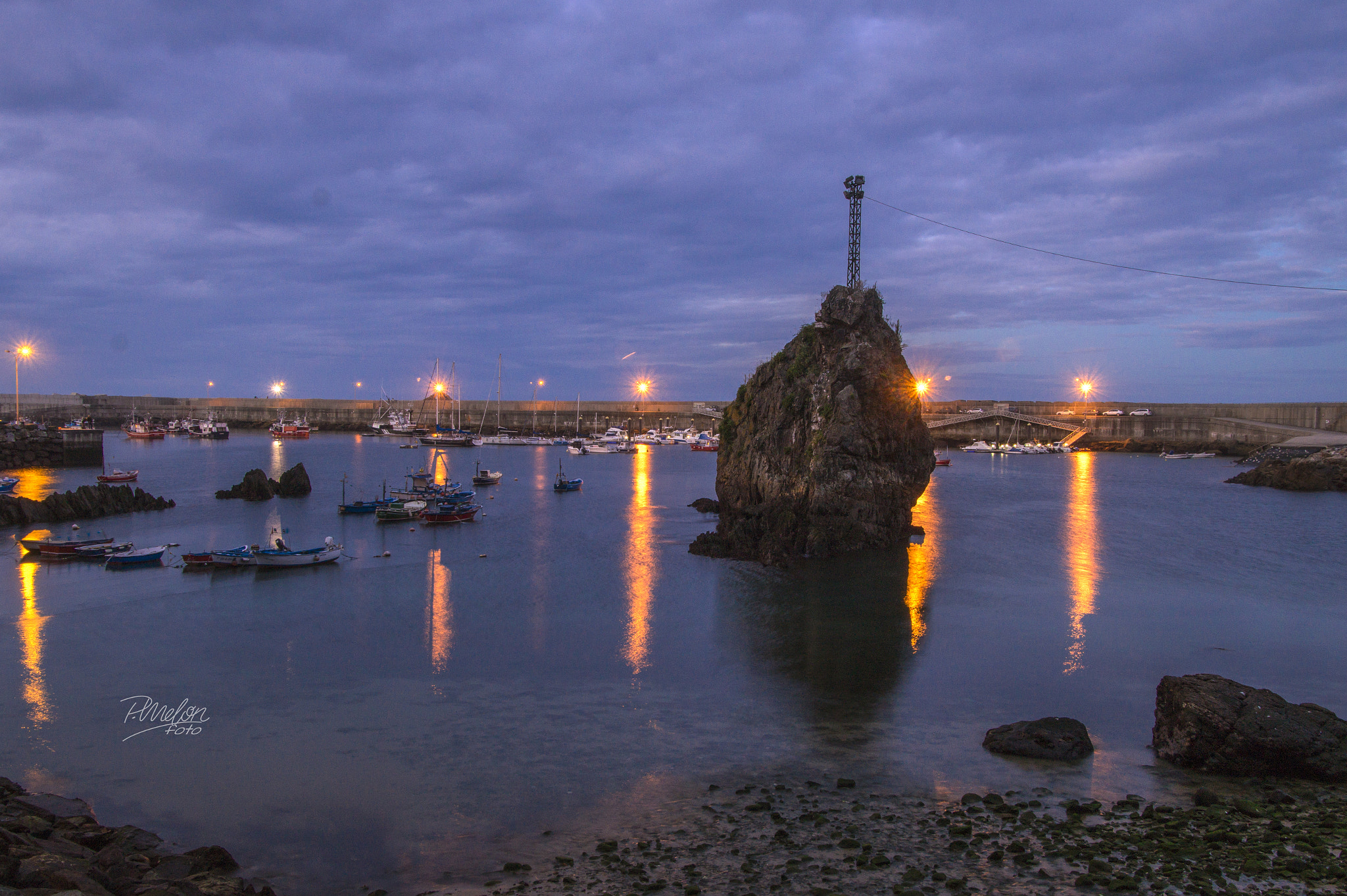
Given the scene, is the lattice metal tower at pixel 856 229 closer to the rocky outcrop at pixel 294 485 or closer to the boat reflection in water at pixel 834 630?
the boat reflection in water at pixel 834 630

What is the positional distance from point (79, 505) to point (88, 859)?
4133 centimetres

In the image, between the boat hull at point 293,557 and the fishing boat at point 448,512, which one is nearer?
the boat hull at point 293,557

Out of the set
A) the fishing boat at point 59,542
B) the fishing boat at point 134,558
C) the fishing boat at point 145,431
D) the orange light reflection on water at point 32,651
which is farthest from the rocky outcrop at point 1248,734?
the fishing boat at point 145,431

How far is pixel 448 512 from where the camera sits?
4256 cm

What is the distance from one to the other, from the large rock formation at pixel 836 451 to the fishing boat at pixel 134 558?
72.3 feet

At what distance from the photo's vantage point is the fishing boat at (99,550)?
99.7ft

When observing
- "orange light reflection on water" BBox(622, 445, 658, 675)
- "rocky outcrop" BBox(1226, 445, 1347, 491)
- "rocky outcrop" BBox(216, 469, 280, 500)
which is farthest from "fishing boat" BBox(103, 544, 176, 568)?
"rocky outcrop" BBox(1226, 445, 1347, 491)

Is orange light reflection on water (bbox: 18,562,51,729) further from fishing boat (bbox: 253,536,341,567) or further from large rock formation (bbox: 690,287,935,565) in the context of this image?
large rock formation (bbox: 690,287,935,565)

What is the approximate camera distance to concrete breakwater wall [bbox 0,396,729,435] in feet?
477

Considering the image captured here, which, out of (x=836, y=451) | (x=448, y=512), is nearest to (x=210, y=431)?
(x=448, y=512)

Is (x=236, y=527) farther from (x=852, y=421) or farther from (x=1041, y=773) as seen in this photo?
(x=1041, y=773)

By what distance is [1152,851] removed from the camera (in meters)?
9.58

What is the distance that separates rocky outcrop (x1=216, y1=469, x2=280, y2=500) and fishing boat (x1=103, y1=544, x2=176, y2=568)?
1946 cm
